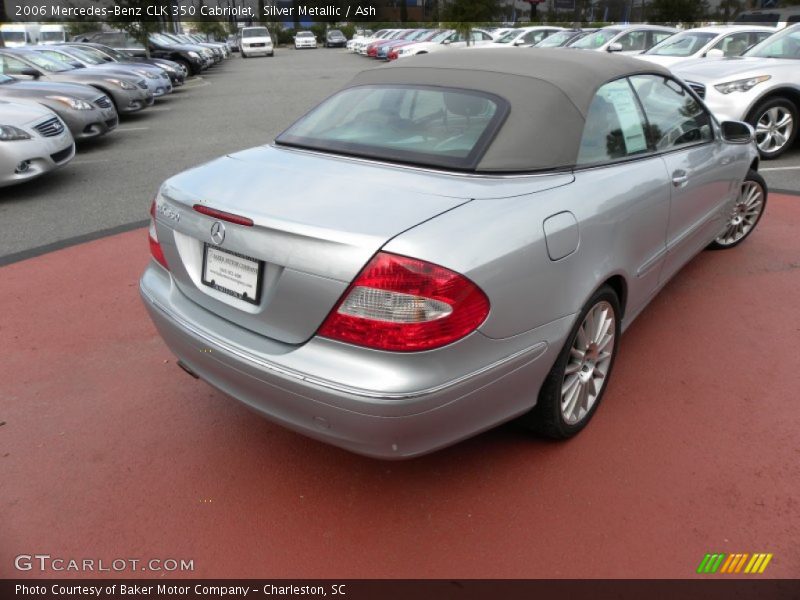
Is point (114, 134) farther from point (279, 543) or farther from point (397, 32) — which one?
point (397, 32)

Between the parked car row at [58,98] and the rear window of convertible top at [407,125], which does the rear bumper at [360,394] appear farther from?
the parked car row at [58,98]

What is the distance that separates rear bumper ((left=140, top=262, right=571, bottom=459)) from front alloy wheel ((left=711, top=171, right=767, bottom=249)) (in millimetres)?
3189

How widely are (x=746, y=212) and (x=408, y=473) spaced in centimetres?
385

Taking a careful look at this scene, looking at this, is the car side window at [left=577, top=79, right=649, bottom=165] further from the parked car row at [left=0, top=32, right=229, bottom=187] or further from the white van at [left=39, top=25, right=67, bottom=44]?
the white van at [left=39, top=25, right=67, bottom=44]

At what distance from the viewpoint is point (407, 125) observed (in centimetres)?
291

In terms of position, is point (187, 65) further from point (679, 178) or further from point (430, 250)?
point (430, 250)

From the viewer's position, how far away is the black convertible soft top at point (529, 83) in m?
2.55

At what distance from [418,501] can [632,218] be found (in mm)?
1565

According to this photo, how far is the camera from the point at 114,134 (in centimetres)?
1111

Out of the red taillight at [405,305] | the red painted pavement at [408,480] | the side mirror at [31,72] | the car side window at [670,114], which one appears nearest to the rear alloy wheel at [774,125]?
the car side window at [670,114]

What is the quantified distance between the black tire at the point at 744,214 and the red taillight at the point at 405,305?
361 centimetres

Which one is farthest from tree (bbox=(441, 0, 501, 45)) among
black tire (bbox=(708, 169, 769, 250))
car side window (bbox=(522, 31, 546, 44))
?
black tire (bbox=(708, 169, 769, 250))

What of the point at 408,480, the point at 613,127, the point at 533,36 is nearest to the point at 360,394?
the point at 408,480

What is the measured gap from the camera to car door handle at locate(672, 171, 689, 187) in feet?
10.6
